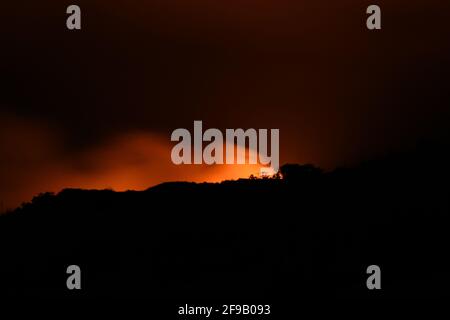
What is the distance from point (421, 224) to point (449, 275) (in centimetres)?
573

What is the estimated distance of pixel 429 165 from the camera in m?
41.9

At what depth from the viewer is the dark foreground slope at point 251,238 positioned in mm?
27562

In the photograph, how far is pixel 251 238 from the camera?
3294 cm

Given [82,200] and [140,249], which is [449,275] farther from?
[82,200]

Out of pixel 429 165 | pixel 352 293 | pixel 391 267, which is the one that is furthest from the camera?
pixel 429 165

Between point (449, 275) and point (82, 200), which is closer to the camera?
point (449, 275)

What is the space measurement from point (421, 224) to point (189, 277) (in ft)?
33.2

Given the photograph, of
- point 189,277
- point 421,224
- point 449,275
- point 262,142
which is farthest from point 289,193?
point 449,275

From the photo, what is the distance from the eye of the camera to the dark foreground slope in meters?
27.6
